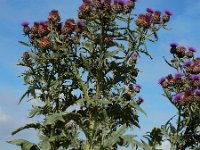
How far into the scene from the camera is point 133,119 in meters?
10.1

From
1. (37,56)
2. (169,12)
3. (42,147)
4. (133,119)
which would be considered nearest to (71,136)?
(42,147)

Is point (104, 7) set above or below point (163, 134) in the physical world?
above

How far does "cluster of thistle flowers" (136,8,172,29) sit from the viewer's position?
10125mm

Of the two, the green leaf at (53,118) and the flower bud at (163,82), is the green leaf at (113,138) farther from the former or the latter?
the flower bud at (163,82)

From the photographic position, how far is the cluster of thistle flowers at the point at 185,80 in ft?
36.4

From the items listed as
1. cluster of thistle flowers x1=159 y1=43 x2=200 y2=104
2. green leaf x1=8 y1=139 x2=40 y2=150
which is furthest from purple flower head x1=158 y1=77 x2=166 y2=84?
green leaf x1=8 y1=139 x2=40 y2=150

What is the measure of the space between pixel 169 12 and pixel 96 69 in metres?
2.40

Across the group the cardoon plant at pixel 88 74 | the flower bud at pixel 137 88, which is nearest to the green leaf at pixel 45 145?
the cardoon plant at pixel 88 74

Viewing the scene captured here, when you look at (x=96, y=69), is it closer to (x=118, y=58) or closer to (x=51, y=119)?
(x=118, y=58)

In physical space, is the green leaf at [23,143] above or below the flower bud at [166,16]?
below

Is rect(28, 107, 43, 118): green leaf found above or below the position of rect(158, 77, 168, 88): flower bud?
below

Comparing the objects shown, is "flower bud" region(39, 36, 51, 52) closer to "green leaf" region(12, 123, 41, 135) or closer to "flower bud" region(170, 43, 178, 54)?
"green leaf" region(12, 123, 41, 135)

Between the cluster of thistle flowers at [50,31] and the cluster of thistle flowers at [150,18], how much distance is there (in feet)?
4.19

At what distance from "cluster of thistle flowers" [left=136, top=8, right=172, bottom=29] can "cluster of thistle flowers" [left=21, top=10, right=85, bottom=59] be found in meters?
1.28
